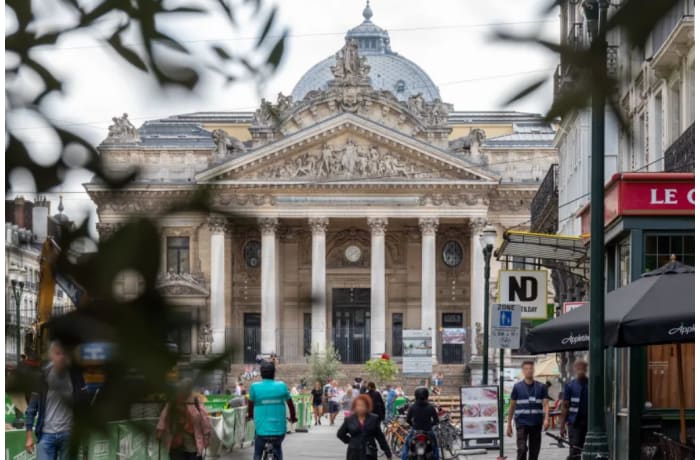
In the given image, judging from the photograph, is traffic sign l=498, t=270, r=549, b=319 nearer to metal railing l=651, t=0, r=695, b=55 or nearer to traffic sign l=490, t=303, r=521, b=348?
traffic sign l=490, t=303, r=521, b=348

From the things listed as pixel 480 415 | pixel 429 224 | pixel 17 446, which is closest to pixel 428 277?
pixel 429 224

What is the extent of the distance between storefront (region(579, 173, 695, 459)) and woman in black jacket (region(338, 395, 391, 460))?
8.09 ft

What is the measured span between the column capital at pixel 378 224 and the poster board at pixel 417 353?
36.1m

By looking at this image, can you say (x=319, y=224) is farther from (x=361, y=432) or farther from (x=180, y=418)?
(x=180, y=418)

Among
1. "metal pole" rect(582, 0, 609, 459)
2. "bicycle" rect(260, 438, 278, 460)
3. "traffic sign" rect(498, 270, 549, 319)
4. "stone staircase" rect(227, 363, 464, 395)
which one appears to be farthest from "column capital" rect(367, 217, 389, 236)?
"metal pole" rect(582, 0, 609, 459)

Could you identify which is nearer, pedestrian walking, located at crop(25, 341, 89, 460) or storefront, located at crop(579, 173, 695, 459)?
pedestrian walking, located at crop(25, 341, 89, 460)

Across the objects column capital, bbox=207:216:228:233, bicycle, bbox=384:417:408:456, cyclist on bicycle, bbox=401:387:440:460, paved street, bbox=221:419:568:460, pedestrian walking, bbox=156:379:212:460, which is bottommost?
paved street, bbox=221:419:568:460

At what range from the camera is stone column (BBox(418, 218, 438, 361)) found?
3199 inches

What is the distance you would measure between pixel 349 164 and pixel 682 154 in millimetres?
57063

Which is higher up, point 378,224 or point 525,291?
point 378,224

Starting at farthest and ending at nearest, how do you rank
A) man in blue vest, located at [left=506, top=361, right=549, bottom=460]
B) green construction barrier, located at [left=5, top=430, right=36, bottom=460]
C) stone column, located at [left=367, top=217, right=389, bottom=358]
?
1. stone column, located at [left=367, top=217, right=389, bottom=358]
2. man in blue vest, located at [left=506, top=361, right=549, bottom=460]
3. green construction barrier, located at [left=5, top=430, right=36, bottom=460]

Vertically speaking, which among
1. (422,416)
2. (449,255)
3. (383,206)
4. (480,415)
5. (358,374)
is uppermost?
(383,206)

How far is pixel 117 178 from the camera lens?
257 centimetres

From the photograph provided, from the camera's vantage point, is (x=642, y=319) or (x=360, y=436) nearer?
(x=642, y=319)
